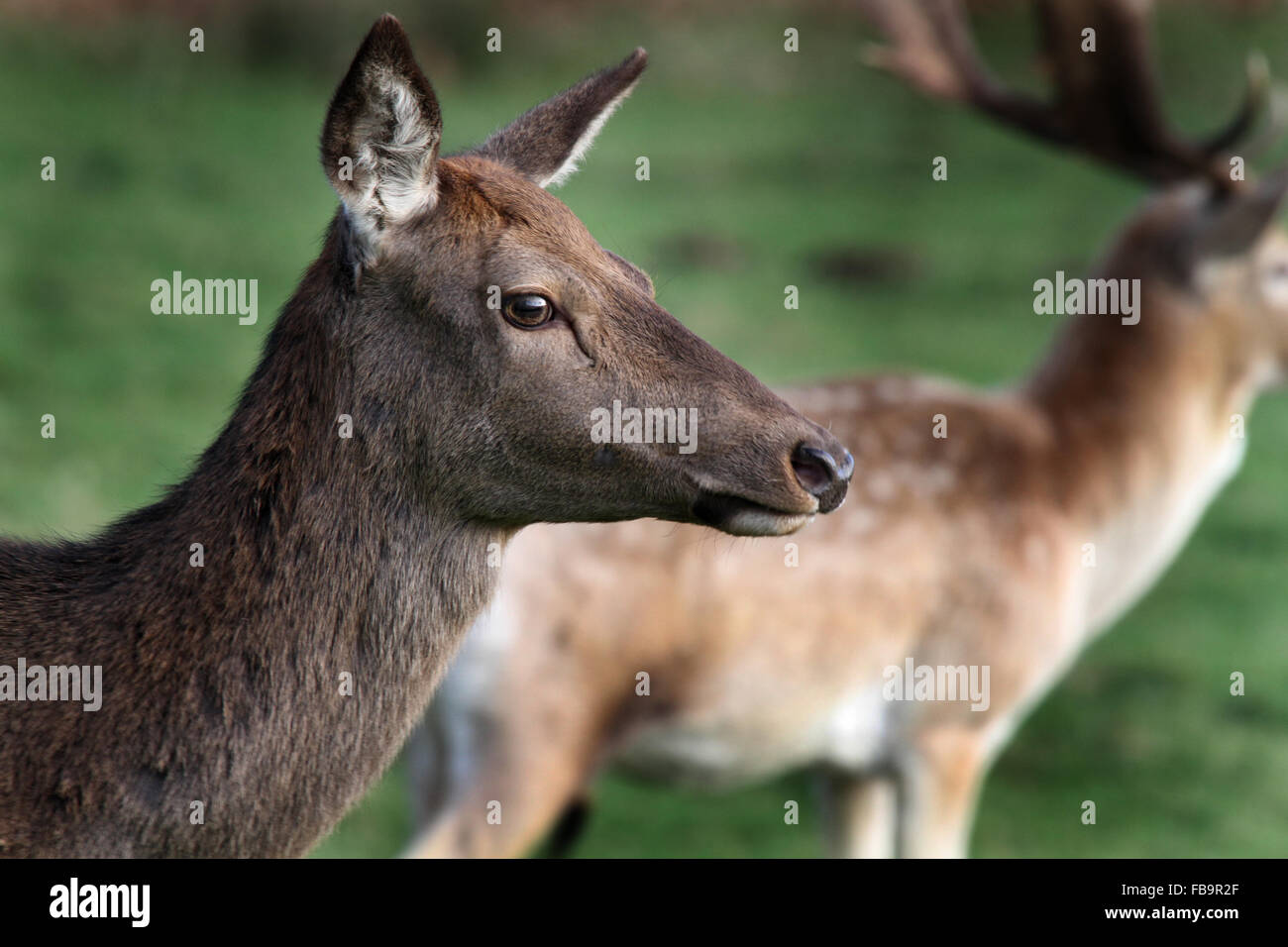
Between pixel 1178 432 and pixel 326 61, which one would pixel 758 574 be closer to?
pixel 1178 432

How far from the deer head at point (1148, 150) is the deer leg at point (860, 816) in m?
1.64

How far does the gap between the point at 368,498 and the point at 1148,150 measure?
412 cm

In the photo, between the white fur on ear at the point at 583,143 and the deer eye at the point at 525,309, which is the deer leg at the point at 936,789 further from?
the deer eye at the point at 525,309

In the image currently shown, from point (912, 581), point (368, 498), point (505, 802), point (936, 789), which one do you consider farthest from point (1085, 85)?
point (368, 498)

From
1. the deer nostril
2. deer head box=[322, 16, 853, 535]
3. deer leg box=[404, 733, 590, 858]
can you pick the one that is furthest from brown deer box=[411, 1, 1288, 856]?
the deer nostril

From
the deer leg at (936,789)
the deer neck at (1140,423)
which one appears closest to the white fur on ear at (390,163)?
the deer leg at (936,789)

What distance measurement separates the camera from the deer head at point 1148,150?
5363 millimetres

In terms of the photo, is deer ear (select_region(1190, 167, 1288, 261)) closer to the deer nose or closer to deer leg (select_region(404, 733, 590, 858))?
deer leg (select_region(404, 733, 590, 858))

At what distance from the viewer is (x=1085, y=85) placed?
6059 mm

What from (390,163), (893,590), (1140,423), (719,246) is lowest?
(893,590)

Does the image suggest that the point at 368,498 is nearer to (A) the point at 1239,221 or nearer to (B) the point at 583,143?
(B) the point at 583,143

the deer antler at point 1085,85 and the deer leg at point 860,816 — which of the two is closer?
the deer leg at point 860,816

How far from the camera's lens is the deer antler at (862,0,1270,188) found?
5.88 m

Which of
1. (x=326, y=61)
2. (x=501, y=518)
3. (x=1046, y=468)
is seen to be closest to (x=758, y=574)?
(x=1046, y=468)
